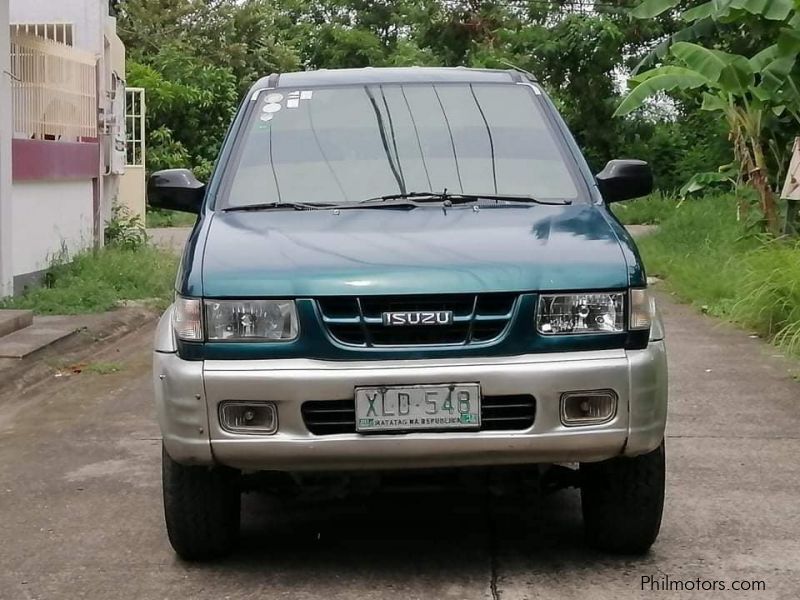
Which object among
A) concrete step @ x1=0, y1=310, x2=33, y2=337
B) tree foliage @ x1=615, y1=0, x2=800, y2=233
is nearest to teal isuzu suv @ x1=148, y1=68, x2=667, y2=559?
concrete step @ x1=0, y1=310, x2=33, y2=337

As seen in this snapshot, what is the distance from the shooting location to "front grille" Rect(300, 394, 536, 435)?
3.97 meters

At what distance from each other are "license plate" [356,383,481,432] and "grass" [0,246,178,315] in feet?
23.7

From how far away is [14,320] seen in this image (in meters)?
9.69

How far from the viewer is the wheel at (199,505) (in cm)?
432

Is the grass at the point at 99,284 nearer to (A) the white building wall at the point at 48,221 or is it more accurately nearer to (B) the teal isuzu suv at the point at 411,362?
(A) the white building wall at the point at 48,221

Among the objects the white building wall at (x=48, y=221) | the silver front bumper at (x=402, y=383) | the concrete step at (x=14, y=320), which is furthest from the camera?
the white building wall at (x=48, y=221)

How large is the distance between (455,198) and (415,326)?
0.96 meters

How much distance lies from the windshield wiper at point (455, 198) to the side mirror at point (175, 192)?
2.61 feet

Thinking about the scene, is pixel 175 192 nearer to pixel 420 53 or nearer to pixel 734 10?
pixel 734 10

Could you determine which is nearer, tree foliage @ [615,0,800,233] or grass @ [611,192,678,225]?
tree foliage @ [615,0,800,233]

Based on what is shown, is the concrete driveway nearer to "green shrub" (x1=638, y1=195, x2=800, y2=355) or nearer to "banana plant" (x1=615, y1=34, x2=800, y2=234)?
"green shrub" (x1=638, y1=195, x2=800, y2=355)

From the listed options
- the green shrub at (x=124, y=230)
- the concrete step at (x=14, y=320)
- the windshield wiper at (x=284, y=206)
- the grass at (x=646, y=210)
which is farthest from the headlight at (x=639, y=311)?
the grass at (x=646, y=210)

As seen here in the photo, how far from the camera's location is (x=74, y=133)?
1345 centimetres

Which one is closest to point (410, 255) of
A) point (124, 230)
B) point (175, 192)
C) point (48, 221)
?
point (175, 192)
